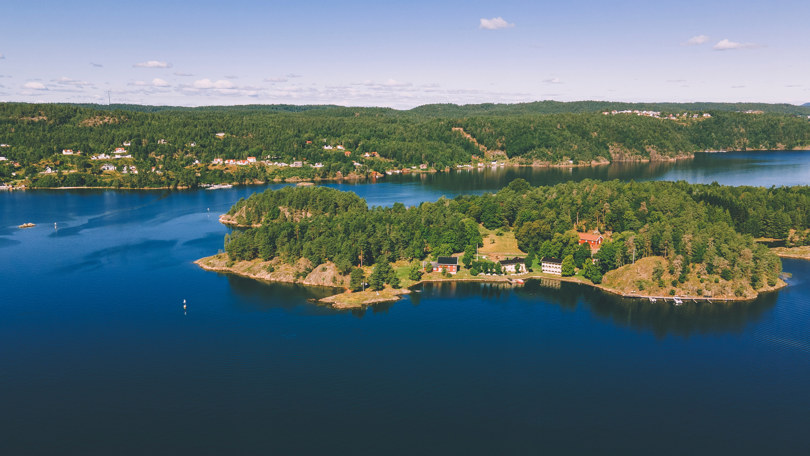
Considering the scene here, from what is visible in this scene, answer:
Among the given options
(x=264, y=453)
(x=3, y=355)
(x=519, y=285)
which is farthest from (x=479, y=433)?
(x=3, y=355)

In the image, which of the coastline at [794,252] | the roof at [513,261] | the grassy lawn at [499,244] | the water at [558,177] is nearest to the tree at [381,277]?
the roof at [513,261]

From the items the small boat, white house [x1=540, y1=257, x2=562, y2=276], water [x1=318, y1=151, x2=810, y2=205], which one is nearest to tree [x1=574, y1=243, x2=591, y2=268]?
white house [x1=540, y1=257, x2=562, y2=276]

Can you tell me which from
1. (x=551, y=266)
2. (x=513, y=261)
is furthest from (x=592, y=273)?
(x=513, y=261)

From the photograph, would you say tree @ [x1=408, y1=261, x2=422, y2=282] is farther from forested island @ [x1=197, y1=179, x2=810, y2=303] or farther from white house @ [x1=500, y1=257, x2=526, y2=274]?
white house @ [x1=500, y1=257, x2=526, y2=274]

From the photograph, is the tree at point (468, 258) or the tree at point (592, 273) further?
the tree at point (468, 258)

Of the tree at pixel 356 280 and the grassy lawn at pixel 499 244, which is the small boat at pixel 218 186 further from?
the tree at pixel 356 280

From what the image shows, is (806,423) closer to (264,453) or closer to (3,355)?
(264,453)

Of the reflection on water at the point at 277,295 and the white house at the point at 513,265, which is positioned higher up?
the white house at the point at 513,265
